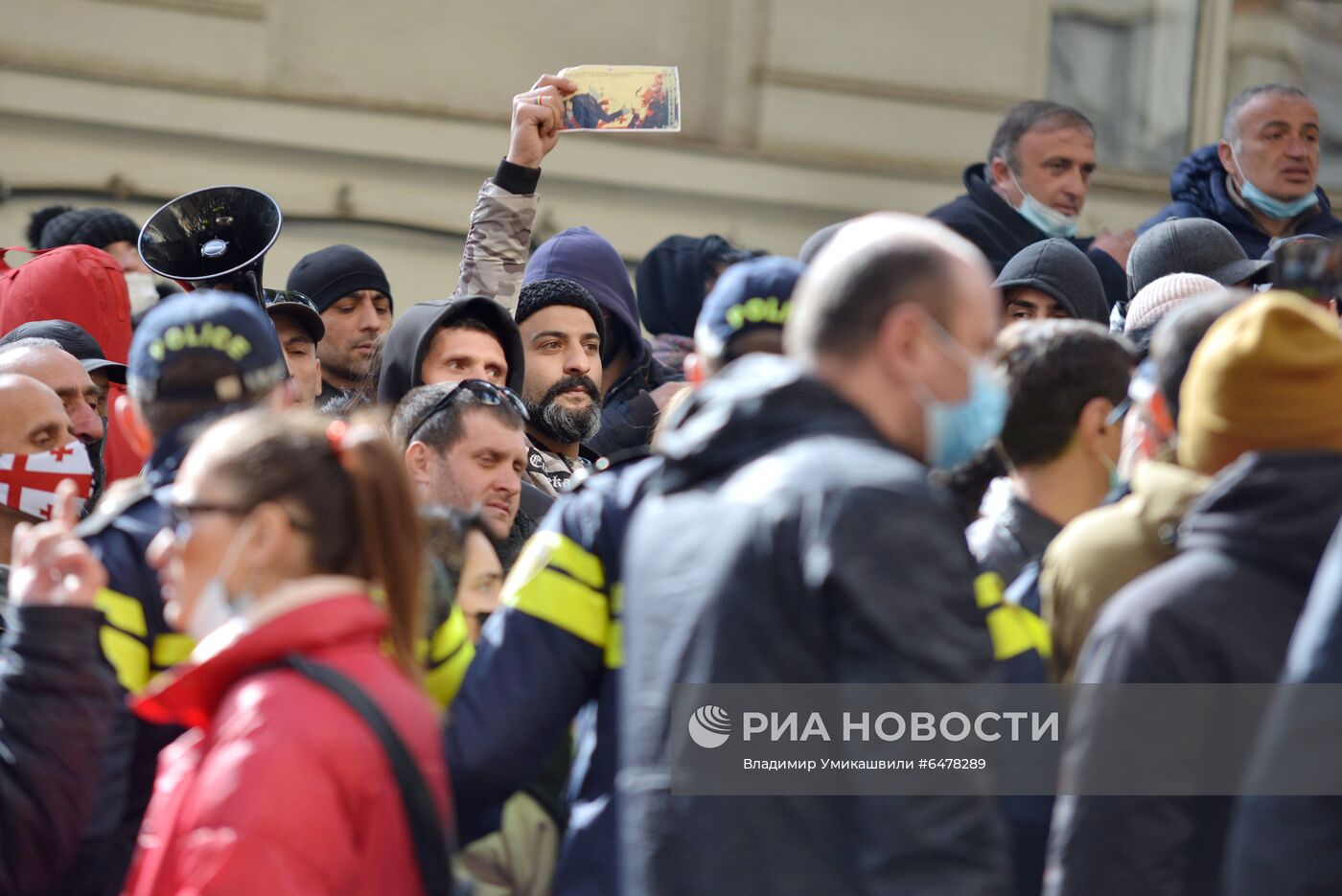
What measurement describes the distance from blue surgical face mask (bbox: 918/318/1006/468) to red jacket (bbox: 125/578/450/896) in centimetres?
78

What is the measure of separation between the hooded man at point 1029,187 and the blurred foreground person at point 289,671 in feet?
13.3

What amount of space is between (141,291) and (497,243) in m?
2.11

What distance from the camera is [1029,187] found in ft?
21.8

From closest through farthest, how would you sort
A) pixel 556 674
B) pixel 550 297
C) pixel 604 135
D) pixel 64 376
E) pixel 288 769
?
1. pixel 288 769
2. pixel 556 674
3. pixel 64 376
4. pixel 550 297
5. pixel 604 135

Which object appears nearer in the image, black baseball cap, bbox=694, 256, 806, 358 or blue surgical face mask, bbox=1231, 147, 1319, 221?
black baseball cap, bbox=694, 256, 806, 358

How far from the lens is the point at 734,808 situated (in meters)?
2.47

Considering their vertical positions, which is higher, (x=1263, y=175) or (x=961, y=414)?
(x=1263, y=175)

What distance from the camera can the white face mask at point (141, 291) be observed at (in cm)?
708

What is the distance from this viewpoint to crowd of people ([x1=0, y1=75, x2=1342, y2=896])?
93.6 inches

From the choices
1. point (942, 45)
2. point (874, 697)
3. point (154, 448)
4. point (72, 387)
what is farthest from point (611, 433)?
point (942, 45)

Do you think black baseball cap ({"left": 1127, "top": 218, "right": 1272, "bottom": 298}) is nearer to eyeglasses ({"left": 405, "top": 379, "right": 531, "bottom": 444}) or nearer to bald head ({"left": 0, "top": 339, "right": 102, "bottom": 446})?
eyeglasses ({"left": 405, "top": 379, "right": 531, "bottom": 444})

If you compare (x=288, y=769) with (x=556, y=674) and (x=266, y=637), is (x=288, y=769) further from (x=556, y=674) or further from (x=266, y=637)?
(x=556, y=674)

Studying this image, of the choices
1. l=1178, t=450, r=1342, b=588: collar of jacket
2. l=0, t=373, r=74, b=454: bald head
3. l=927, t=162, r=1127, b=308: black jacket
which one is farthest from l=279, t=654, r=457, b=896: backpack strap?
l=927, t=162, r=1127, b=308: black jacket

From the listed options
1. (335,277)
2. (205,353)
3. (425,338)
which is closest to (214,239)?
(335,277)
